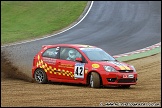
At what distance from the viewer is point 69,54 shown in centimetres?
1416

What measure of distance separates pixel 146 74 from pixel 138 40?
1123cm

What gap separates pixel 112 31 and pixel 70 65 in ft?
58.8

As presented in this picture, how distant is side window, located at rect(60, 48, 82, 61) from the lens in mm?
13992

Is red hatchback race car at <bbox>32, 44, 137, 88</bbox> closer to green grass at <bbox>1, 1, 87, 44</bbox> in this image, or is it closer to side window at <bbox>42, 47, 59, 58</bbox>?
side window at <bbox>42, 47, 59, 58</bbox>

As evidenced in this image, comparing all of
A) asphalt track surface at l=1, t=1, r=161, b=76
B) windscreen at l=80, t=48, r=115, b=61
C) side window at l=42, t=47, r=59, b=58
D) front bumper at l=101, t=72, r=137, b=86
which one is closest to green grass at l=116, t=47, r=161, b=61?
asphalt track surface at l=1, t=1, r=161, b=76

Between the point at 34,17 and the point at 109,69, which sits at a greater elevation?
the point at 34,17

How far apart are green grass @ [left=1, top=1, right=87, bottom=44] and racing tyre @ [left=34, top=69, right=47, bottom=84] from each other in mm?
11267

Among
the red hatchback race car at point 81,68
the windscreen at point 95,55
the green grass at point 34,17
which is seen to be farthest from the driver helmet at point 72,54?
the green grass at point 34,17

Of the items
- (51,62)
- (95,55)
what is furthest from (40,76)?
(95,55)

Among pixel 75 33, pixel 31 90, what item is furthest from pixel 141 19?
pixel 31 90

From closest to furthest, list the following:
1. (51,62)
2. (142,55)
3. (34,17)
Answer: (51,62), (142,55), (34,17)

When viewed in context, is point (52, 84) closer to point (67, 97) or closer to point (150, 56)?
point (67, 97)

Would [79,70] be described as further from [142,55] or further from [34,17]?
[34,17]

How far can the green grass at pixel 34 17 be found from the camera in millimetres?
30078
